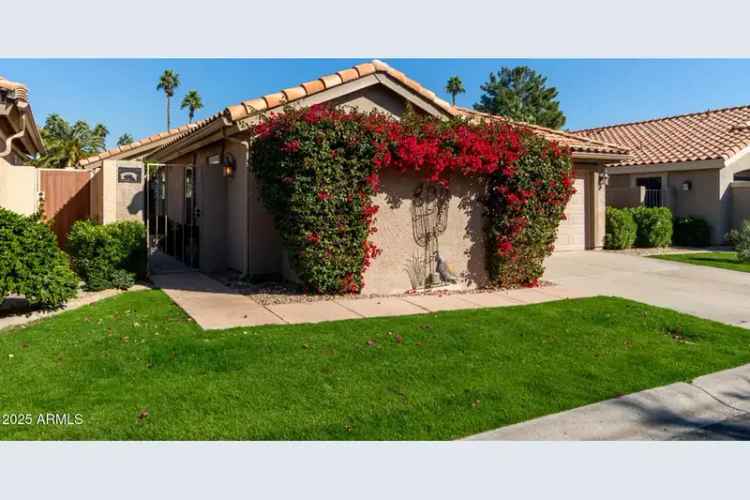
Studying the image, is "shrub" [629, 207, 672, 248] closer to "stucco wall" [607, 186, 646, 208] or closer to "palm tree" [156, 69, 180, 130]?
"stucco wall" [607, 186, 646, 208]

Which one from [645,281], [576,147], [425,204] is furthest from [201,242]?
[576,147]

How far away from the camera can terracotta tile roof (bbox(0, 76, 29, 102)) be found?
897 cm

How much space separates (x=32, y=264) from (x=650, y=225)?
16.6 m

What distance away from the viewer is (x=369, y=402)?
472 centimetres

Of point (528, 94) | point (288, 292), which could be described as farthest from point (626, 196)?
point (528, 94)

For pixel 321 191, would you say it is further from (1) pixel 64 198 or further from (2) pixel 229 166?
(1) pixel 64 198

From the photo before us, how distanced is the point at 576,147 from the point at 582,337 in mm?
10507

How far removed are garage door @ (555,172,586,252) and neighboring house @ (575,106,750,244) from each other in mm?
3349

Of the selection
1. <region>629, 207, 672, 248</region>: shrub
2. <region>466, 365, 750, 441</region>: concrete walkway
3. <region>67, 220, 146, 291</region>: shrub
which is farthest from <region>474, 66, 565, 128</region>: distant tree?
<region>466, 365, 750, 441</region>: concrete walkway

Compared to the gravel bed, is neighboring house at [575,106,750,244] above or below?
Result: above

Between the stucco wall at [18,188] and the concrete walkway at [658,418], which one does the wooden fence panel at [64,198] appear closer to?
the stucco wall at [18,188]

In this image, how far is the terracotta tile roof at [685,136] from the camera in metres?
19.1

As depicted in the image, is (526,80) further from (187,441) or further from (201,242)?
(187,441)

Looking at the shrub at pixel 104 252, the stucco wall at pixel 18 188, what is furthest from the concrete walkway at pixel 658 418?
the stucco wall at pixel 18 188
